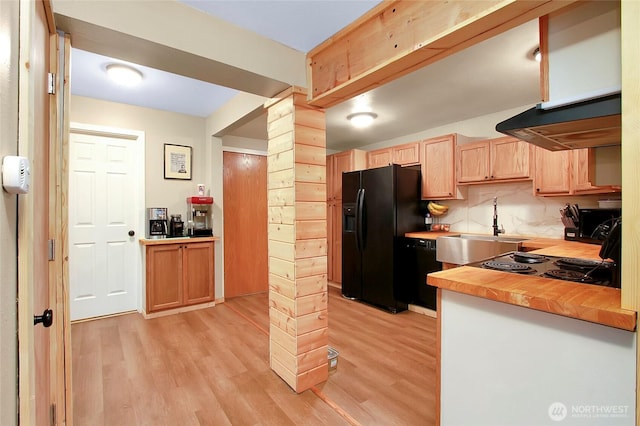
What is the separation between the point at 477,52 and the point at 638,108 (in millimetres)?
1594

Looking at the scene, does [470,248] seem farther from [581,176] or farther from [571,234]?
[581,176]

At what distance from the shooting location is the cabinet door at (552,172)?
9.06 feet

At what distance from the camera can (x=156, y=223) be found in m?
3.57

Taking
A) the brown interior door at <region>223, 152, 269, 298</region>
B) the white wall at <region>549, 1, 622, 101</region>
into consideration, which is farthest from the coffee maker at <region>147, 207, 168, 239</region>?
the white wall at <region>549, 1, 622, 101</region>

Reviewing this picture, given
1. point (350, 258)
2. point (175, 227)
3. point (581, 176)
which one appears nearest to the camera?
point (581, 176)

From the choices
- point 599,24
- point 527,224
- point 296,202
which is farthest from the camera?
point 527,224

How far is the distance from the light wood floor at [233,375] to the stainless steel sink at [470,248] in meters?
0.77

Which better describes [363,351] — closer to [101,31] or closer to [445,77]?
[445,77]

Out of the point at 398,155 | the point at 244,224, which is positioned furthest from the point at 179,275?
the point at 398,155

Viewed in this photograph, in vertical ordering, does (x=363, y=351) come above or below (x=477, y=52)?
below

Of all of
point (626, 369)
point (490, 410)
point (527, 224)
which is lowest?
point (490, 410)

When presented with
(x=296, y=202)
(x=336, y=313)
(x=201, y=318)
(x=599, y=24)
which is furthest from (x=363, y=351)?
(x=599, y=24)

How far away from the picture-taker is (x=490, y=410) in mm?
1176

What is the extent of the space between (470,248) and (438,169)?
1.16m
